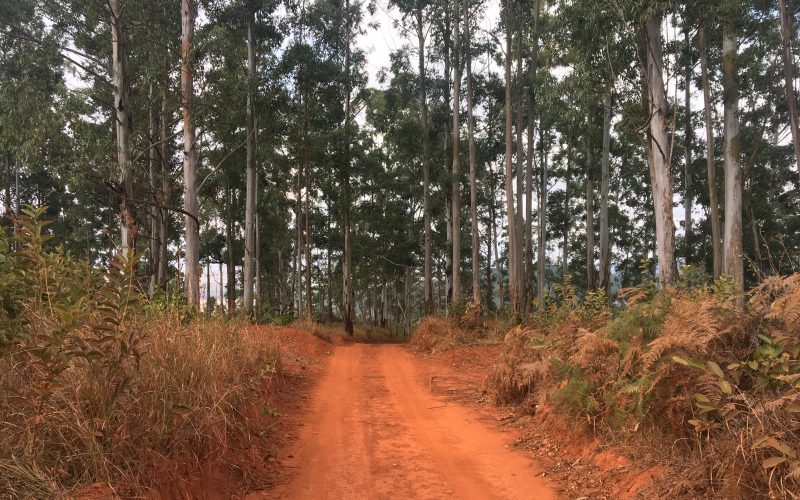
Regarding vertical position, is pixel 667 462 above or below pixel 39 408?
below

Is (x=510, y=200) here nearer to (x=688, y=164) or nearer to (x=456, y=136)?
(x=456, y=136)

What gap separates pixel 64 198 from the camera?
30562 mm

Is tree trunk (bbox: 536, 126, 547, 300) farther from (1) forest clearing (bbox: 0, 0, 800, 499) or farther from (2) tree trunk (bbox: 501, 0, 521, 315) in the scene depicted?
(2) tree trunk (bbox: 501, 0, 521, 315)

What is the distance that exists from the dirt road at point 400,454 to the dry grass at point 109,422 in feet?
3.09

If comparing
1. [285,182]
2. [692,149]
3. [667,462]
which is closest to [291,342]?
[667,462]

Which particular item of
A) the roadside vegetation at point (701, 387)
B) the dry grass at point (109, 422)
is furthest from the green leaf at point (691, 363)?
the dry grass at point (109, 422)

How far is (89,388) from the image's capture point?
3229 millimetres

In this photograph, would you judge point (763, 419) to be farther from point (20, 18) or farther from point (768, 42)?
point (20, 18)

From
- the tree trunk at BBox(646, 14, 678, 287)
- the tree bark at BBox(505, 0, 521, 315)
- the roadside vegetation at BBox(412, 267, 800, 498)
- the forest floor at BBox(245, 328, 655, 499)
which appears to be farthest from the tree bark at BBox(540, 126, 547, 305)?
the roadside vegetation at BBox(412, 267, 800, 498)

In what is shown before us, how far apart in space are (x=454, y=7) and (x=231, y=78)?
9.09 metres

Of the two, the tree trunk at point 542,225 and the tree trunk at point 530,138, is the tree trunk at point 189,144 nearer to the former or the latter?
the tree trunk at point 530,138

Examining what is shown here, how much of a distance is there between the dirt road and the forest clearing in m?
0.04

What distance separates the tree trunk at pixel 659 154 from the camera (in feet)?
34.9

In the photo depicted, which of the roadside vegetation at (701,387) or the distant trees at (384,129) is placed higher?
the distant trees at (384,129)
